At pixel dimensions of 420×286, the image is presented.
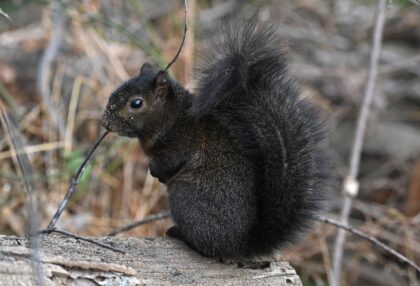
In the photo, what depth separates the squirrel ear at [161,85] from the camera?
8.01 feet

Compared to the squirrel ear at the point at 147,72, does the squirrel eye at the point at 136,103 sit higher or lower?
lower

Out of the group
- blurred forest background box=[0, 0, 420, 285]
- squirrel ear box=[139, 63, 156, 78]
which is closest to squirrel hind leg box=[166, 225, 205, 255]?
squirrel ear box=[139, 63, 156, 78]

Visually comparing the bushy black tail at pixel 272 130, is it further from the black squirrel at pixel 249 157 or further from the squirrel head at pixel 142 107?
the squirrel head at pixel 142 107

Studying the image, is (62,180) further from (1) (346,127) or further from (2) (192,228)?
(1) (346,127)

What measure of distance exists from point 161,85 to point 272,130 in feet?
1.81

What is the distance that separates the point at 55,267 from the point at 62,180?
80.5 inches

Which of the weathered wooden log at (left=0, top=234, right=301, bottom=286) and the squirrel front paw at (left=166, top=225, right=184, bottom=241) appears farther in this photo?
the squirrel front paw at (left=166, top=225, right=184, bottom=241)

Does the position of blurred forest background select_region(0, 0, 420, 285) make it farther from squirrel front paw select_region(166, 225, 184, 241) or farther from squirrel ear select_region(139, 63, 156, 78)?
squirrel front paw select_region(166, 225, 184, 241)

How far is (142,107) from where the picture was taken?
247 cm

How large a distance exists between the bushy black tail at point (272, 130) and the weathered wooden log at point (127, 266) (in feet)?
0.37

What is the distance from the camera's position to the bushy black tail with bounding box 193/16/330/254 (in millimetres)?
2100

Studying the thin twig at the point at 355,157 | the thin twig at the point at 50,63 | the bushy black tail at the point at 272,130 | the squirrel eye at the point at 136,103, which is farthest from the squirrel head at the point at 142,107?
the thin twig at the point at 50,63

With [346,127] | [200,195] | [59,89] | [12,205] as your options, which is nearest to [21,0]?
[59,89]

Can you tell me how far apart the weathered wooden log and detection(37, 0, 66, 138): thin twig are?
6.65 feet
